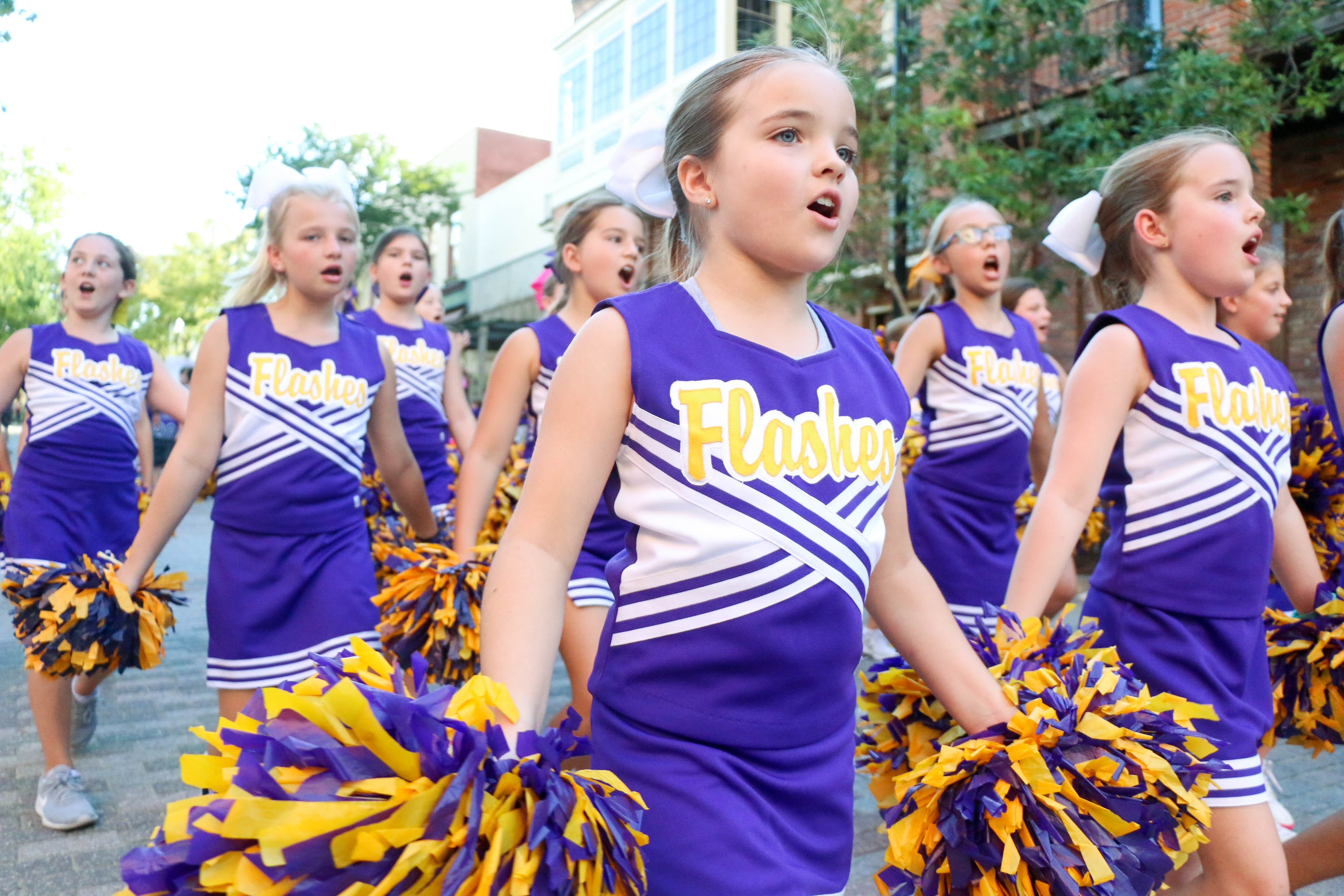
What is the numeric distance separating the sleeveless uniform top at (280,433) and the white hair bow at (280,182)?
45cm

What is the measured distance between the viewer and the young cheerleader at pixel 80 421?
5203mm

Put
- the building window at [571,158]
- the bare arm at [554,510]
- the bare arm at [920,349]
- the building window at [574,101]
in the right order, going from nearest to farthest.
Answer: the bare arm at [554,510]
the bare arm at [920,349]
the building window at [574,101]
the building window at [571,158]

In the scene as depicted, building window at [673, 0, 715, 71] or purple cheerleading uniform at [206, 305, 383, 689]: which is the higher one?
building window at [673, 0, 715, 71]

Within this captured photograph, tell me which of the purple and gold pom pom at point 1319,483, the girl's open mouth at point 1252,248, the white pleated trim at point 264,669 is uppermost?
the girl's open mouth at point 1252,248

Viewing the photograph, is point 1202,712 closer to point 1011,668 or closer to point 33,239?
point 1011,668

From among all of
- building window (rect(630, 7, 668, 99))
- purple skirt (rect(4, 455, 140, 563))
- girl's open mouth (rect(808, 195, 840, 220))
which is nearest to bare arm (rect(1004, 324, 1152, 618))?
girl's open mouth (rect(808, 195, 840, 220))

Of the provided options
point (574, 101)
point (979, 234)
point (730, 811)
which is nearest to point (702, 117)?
point (730, 811)

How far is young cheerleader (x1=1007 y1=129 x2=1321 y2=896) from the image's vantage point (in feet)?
8.21

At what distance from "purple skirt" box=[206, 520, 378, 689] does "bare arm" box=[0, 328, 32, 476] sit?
2165mm

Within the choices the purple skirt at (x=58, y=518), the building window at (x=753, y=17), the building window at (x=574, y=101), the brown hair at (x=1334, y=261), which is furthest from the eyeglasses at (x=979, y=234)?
the building window at (x=574, y=101)

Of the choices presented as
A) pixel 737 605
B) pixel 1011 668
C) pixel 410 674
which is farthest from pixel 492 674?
pixel 1011 668

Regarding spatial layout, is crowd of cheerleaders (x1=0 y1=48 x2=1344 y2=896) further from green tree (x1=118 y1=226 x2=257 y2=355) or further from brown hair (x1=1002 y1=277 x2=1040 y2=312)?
green tree (x1=118 y1=226 x2=257 y2=355)

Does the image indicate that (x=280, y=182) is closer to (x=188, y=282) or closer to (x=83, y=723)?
(x=83, y=723)

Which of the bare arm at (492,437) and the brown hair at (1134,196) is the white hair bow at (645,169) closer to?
the bare arm at (492,437)
